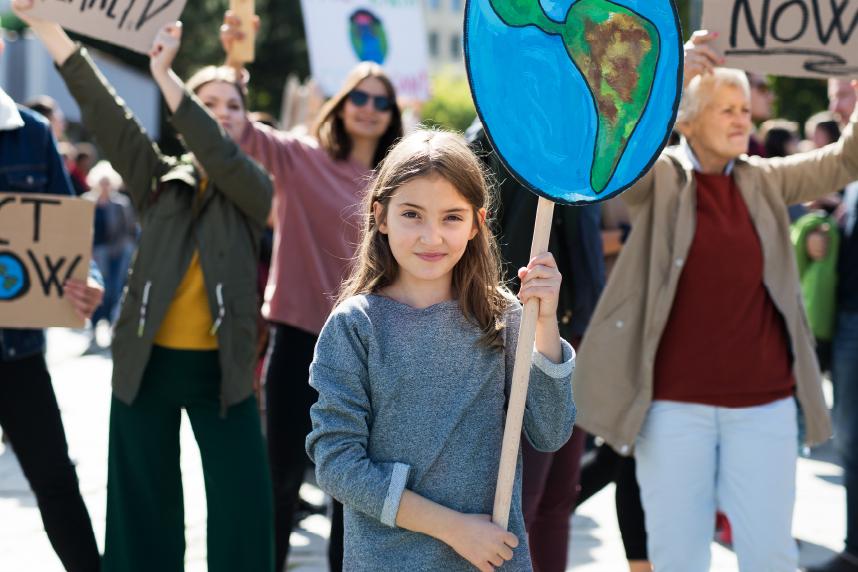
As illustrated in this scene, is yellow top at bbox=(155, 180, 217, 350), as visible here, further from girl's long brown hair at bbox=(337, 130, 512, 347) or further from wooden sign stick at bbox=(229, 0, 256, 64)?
girl's long brown hair at bbox=(337, 130, 512, 347)

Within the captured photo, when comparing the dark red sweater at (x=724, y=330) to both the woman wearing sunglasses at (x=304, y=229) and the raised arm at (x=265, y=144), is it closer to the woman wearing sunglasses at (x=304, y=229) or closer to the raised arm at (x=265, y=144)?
the woman wearing sunglasses at (x=304, y=229)

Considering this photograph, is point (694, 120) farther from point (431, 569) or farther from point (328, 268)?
point (431, 569)

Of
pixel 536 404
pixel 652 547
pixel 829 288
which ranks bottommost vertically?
pixel 652 547

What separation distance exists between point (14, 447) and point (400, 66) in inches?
172

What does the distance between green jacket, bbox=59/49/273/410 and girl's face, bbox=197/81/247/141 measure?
0.83ft

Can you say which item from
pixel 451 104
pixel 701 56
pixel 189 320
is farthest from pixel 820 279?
pixel 451 104

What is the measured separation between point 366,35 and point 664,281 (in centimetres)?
399

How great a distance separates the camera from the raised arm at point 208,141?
403 centimetres

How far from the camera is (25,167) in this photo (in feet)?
13.7

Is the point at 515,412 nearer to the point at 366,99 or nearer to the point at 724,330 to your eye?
the point at 724,330

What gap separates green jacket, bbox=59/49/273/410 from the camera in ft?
13.4

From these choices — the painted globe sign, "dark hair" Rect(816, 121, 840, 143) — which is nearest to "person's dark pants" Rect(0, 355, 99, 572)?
the painted globe sign

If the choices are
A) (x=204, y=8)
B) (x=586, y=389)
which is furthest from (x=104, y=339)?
(x=204, y=8)

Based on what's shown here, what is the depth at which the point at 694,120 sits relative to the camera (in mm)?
4176
